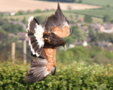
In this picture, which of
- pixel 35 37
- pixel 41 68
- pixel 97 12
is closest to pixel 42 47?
pixel 35 37

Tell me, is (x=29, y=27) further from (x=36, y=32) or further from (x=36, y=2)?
(x=36, y=2)

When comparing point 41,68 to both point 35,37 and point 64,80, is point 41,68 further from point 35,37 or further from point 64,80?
point 64,80

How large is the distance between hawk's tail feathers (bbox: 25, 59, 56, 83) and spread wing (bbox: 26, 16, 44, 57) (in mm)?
216

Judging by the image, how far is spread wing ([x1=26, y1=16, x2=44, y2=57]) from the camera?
7.92m

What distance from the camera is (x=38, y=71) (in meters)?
8.26

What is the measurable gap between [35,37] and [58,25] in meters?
0.92

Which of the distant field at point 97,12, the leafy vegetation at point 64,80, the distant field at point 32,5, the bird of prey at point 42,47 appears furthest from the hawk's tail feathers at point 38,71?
the distant field at point 97,12

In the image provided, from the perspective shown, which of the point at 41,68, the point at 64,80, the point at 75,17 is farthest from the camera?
the point at 75,17

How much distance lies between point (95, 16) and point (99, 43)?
1226 cm

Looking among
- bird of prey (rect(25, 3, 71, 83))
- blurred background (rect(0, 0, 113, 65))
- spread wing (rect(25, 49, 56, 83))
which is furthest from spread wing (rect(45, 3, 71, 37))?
blurred background (rect(0, 0, 113, 65))

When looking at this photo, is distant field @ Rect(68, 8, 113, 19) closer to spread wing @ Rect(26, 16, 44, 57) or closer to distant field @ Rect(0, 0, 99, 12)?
distant field @ Rect(0, 0, 99, 12)

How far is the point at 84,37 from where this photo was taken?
2008 inches

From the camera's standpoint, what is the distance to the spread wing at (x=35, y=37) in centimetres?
792

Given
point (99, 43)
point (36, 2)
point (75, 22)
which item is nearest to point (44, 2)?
point (36, 2)
